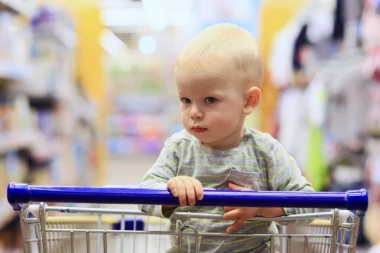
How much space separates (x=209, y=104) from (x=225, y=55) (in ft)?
0.36

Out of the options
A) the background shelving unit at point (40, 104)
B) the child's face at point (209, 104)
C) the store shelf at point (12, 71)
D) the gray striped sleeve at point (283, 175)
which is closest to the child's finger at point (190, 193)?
the child's face at point (209, 104)

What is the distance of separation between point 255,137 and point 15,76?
Result: 2371 mm

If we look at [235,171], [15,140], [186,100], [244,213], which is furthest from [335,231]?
[15,140]

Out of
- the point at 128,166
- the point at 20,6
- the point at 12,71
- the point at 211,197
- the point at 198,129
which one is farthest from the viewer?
the point at 128,166

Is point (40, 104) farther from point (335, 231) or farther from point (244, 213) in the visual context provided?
point (335, 231)

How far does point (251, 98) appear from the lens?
4.13ft

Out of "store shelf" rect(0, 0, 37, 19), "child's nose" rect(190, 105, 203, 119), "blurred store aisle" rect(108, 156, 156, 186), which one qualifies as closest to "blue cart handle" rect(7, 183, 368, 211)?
"child's nose" rect(190, 105, 203, 119)

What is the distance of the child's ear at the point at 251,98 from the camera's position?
125cm

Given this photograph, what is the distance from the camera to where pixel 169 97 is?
7.26 meters

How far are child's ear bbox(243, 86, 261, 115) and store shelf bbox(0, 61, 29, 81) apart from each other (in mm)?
2144

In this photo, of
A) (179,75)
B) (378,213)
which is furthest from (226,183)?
(378,213)

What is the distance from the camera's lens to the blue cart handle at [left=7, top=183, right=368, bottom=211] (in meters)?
0.96

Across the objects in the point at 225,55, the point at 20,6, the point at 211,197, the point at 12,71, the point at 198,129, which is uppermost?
the point at 20,6

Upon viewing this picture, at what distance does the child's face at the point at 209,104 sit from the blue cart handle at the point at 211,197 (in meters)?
0.25
